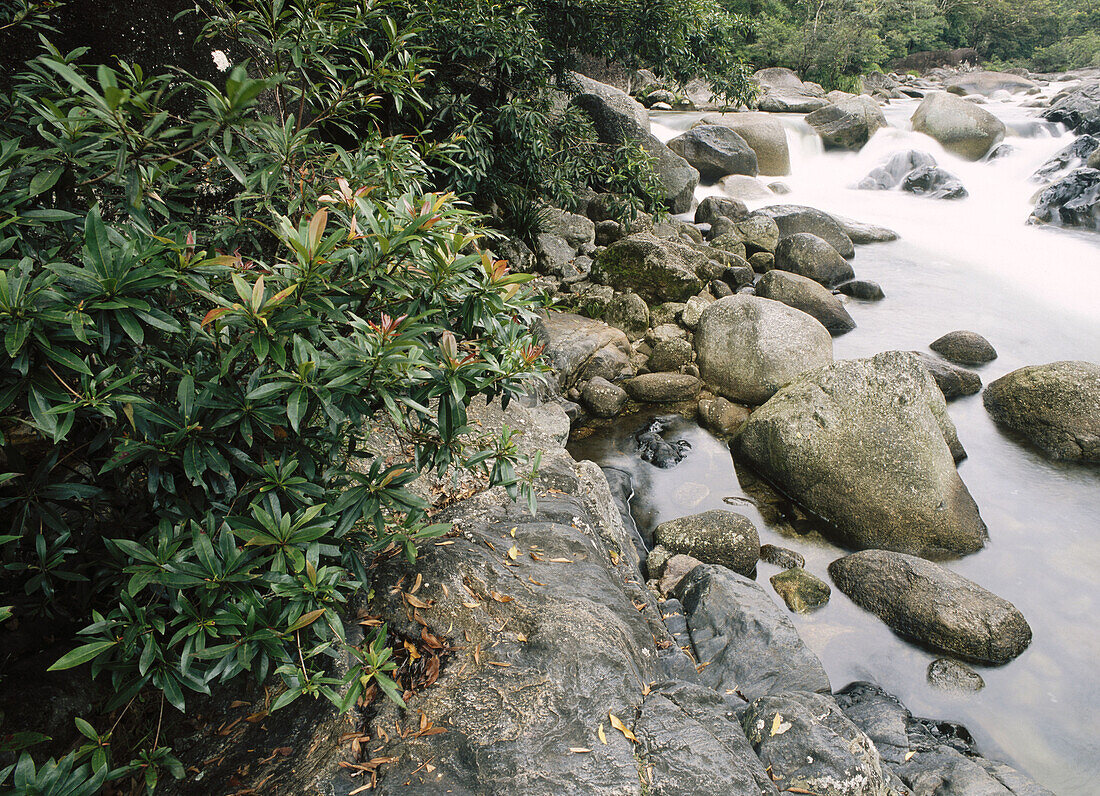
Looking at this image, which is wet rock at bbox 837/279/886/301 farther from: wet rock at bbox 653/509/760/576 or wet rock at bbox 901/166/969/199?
wet rock at bbox 901/166/969/199

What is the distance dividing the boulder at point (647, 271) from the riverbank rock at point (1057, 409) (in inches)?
146

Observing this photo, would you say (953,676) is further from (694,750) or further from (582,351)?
(582,351)

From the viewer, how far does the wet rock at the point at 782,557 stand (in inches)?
178

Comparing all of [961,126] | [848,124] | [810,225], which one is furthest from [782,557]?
[961,126]

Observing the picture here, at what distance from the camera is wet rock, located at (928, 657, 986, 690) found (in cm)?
371

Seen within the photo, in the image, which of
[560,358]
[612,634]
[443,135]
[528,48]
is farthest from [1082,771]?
[443,135]

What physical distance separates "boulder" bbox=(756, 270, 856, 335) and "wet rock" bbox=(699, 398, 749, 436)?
2833mm

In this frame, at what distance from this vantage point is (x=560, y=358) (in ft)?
20.8

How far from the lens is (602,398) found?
6207 mm

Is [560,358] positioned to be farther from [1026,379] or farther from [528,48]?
[1026,379]

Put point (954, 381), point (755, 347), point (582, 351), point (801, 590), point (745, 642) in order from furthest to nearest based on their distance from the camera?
point (954, 381)
point (582, 351)
point (755, 347)
point (801, 590)
point (745, 642)

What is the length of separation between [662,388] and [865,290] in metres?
5.32

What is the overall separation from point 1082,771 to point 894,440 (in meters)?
2.30

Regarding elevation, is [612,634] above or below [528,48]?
below
